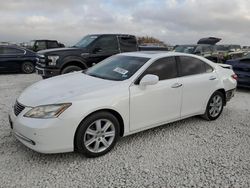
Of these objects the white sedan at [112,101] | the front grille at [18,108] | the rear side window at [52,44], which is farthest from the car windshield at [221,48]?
the front grille at [18,108]

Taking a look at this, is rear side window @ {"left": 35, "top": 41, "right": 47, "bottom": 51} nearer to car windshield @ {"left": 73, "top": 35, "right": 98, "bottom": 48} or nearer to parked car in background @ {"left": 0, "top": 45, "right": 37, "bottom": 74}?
parked car in background @ {"left": 0, "top": 45, "right": 37, "bottom": 74}

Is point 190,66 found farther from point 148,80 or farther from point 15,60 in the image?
point 15,60

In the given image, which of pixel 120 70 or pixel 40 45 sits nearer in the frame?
pixel 120 70

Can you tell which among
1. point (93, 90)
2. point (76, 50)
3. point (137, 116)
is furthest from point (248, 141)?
point (76, 50)

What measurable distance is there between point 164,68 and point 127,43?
509cm

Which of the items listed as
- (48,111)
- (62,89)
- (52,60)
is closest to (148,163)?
(48,111)

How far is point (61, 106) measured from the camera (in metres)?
3.37

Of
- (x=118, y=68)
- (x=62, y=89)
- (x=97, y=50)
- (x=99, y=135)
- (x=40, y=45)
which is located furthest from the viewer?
(x=40, y=45)

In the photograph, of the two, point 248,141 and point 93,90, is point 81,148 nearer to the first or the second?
point 93,90

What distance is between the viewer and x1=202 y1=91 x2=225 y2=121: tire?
17.3ft

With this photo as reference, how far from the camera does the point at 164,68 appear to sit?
4.50 meters

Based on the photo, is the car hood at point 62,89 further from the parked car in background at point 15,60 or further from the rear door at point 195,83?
the parked car in background at point 15,60

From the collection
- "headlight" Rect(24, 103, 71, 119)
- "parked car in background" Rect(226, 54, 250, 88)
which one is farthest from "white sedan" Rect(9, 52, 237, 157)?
"parked car in background" Rect(226, 54, 250, 88)

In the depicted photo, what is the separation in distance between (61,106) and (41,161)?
83cm
